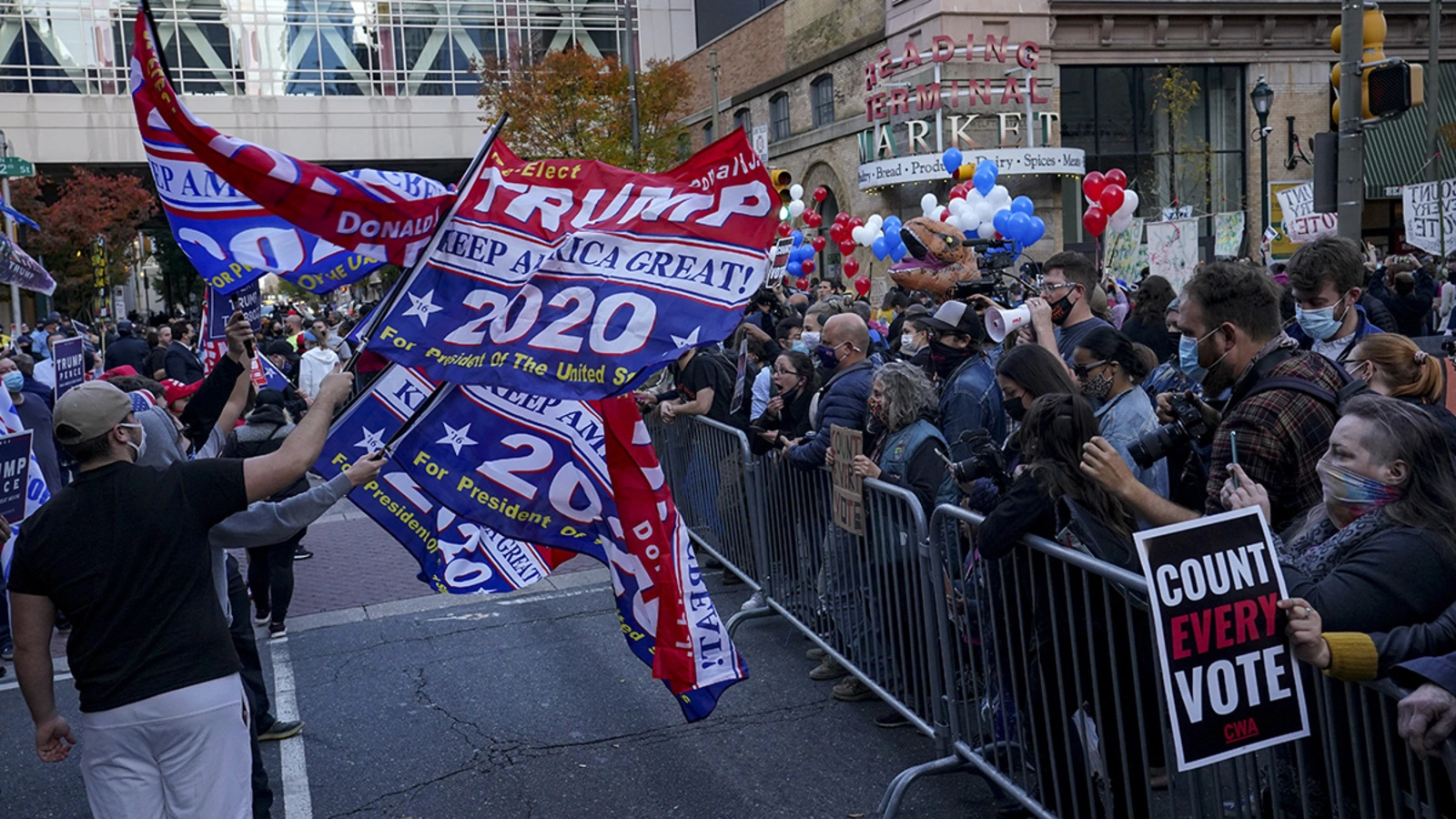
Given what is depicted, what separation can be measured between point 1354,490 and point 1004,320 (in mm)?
2353

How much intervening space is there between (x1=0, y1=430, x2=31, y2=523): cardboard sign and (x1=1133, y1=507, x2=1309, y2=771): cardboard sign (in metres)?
5.62

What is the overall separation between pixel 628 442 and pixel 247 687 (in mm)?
2326

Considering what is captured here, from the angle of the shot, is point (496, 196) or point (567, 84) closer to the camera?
point (496, 196)

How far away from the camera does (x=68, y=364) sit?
9156mm

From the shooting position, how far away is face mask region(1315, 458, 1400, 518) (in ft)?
9.46

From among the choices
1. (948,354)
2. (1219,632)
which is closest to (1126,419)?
(948,354)

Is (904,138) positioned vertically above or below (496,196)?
above

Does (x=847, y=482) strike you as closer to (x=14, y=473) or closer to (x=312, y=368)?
(x=14, y=473)

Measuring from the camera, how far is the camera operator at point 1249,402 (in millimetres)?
3418

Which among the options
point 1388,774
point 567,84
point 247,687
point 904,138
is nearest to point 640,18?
point 567,84

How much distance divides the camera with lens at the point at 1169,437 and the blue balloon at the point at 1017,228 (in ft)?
22.7

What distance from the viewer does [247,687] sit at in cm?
529

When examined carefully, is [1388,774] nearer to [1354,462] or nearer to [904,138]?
[1354,462]

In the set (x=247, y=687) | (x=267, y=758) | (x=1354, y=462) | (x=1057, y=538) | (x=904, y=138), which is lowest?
(x=267, y=758)
